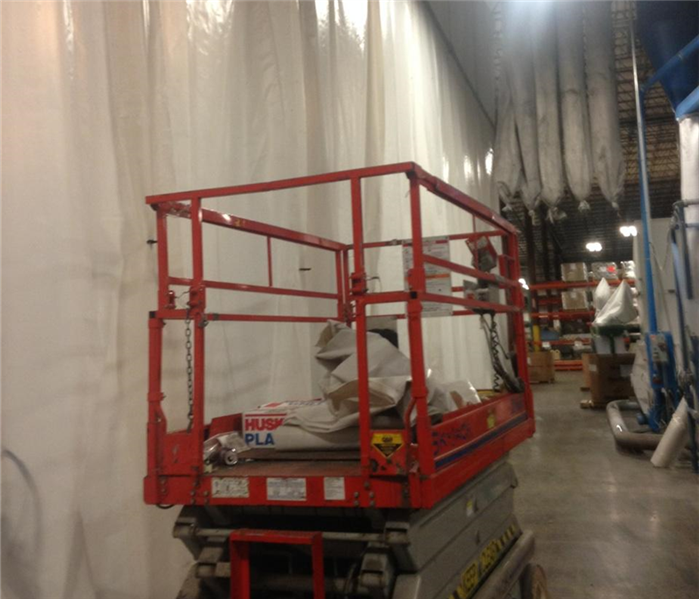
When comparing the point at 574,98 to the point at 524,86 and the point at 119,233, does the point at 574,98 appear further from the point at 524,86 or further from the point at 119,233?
the point at 119,233

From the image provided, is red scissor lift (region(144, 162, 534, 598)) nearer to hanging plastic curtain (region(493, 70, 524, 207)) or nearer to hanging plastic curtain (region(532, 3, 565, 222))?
hanging plastic curtain (region(532, 3, 565, 222))

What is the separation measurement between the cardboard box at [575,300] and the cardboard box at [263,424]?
16847 mm

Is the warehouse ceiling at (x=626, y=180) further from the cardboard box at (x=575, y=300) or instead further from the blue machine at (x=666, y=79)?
the cardboard box at (x=575, y=300)

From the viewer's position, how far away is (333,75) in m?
4.54

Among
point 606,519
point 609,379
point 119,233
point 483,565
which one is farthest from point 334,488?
point 609,379

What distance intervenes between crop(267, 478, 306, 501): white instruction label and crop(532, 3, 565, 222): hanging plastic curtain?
7.70 meters

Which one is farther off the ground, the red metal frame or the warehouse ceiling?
the warehouse ceiling

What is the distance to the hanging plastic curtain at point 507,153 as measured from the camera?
9.22 meters

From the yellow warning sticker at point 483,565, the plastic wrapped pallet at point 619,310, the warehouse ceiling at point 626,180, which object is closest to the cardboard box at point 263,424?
the yellow warning sticker at point 483,565

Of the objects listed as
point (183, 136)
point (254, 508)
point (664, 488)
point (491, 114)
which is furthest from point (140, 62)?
point (491, 114)

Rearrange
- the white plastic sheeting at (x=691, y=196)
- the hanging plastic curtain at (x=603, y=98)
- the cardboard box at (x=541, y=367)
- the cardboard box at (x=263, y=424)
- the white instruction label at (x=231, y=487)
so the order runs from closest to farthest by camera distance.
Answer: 1. the white instruction label at (x=231, y=487)
2. the cardboard box at (x=263, y=424)
3. the white plastic sheeting at (x=691, y=196)
4. the hanging plastic curtain at (x=603, y=98)
5. the cardboard box at (x=541, y=367)

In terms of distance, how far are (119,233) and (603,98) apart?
24.1 ft

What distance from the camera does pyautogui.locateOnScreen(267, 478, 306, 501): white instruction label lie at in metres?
1.97

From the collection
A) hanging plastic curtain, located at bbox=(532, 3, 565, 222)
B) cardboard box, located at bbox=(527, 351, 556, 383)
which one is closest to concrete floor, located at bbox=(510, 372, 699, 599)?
hanging plastic curtain, located at bbox=(532, 3, 565, 222)
